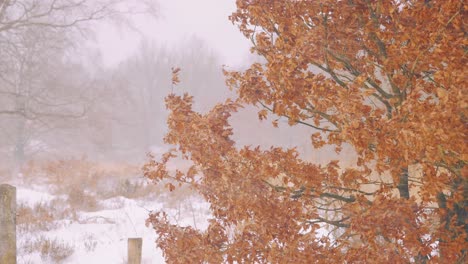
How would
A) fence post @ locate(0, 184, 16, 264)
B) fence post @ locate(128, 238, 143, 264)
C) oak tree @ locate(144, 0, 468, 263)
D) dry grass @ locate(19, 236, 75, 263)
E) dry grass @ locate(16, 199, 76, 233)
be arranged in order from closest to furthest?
oak tree @ locate(144, 0, 468, 263) → fence post @ locate(0, 184, 16, 264) → fence post @ locate(128, 238, 143, 264) → dry grass @ locate(19, 236, 75, 263) → dry grass @ locate(16, 199, 76, 233)

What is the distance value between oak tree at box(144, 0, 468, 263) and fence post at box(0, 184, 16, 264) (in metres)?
1.92

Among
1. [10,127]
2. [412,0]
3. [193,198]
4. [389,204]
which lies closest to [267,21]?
[412,0]

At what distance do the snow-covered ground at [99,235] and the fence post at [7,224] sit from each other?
194cm

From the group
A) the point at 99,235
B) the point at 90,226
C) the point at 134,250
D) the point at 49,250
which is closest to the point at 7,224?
the point at 134,250

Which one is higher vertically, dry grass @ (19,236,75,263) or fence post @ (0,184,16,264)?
fence post @ (0,184,16,264)

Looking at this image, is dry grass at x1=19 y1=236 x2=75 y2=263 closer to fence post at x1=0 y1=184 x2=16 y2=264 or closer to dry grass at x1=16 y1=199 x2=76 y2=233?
dry grass at x1=16 y1=199 x2=76 y2=233

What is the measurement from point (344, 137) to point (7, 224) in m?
3.66

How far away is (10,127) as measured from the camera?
26.2 m

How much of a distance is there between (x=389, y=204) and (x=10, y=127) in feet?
89.4

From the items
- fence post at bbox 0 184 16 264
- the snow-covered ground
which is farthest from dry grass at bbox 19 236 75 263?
fence post at bbox 0 184 16 264

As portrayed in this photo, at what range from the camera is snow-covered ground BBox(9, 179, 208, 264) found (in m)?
7.43

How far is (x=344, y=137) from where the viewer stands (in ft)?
8.13

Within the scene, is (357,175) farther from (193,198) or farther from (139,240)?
(193,198)

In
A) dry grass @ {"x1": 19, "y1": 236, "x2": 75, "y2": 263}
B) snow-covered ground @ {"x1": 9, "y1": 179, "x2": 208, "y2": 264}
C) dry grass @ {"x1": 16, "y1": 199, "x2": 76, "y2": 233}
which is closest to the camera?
dry grass @ {"x1": 19, "y1": 236, "x2": 75, "y2": 263}
